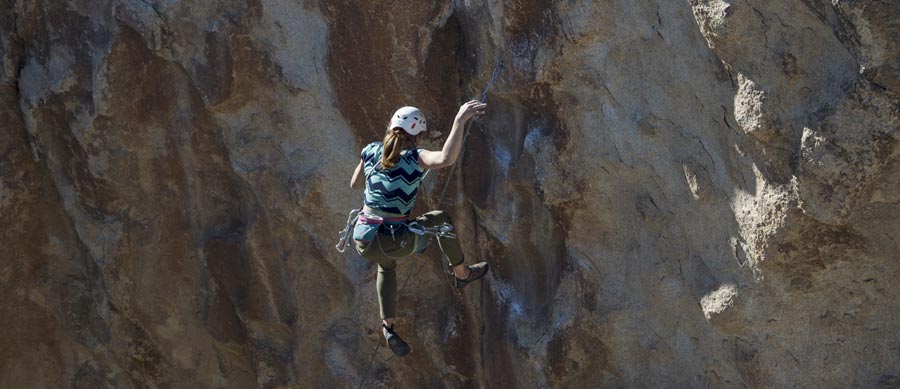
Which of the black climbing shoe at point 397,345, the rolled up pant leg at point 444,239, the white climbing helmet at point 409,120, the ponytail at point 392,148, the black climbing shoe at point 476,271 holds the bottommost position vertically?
the black climbing shoe at point 397,345

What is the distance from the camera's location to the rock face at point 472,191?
16.4ft

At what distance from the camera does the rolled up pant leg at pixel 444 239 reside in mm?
5680

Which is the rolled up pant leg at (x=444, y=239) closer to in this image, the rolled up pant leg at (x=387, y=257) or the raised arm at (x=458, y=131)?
the rolled up pant leg at (x=387, y=257)

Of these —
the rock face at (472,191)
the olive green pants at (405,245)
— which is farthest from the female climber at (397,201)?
the rock face at (472,191)

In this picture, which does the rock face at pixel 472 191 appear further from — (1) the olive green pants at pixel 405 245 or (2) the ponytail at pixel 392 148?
(2) the ponytail at pixel 392 148

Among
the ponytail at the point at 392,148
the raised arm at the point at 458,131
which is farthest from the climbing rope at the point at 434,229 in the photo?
the raised arm at the point at 458,131

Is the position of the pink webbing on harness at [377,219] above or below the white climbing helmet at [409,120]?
below

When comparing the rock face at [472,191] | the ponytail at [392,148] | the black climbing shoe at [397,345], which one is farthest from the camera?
the black climbing shoe at [397,345]

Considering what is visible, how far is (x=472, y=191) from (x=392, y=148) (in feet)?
4.07

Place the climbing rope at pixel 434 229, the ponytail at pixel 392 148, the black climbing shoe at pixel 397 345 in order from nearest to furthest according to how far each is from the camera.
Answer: the ponytail at pixel 392 148, the climbing rope at pixel 434 229, the black climbing shoe at pixel 397 345

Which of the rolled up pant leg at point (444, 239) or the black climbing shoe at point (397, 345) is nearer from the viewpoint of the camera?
the rolled up pant leg at point (444, 239)

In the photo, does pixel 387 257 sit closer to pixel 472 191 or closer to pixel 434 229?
pixel 434 229

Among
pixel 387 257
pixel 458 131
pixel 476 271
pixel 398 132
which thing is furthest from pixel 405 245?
pixel 458 131

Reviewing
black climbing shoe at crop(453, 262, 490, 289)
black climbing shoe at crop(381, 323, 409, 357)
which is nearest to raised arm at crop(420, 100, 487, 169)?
black climbing shoe at crop(453, 262, 490, 289)
